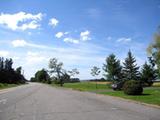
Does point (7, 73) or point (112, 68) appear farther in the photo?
point (7, 73)

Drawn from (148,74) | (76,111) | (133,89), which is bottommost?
(76,111)

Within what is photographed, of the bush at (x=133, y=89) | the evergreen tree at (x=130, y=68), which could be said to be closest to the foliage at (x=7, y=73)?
the evergreen tree at (x=130, y=68)

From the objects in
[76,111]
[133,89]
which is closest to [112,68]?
[133,89]

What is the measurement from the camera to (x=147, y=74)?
83.8 metres

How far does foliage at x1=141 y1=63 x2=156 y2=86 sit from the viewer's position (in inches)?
3258

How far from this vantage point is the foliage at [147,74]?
8276 cm

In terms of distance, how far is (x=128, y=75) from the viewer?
91375mm

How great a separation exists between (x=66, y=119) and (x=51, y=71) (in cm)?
11670

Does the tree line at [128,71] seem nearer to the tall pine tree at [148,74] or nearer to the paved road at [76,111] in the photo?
the tall pine tree at [148,74]

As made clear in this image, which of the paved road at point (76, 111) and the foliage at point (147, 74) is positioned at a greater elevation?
the foliage at point (147, 74)

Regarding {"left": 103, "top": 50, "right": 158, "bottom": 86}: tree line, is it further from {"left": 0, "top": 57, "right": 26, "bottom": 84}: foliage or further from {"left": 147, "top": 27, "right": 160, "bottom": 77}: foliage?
{"left": 0, "top": 57, "right": 26, "bottom": 84}: foliage

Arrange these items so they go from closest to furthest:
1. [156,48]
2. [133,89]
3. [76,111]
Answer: [76,111] → [133,89] → [156,48]

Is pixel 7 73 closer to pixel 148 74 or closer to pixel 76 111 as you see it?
pixel 148 74

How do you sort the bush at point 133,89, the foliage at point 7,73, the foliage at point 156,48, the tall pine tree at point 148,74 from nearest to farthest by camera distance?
the bush at point 133,89, the foliage at point 156,48, the tall pine tree at point 148,74, the foliage at point 7,73
